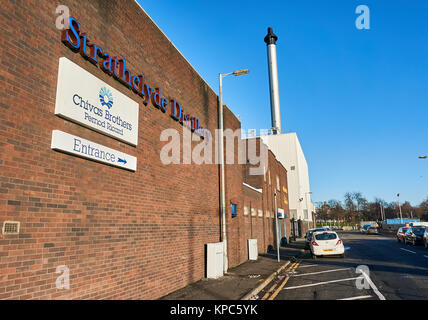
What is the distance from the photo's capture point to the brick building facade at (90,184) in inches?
182

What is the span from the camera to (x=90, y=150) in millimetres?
6031

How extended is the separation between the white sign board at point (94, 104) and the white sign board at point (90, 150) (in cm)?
34

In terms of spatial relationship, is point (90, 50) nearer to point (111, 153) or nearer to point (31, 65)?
point (31, 65)

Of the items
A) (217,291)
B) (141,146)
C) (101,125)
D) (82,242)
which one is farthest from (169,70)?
Answer: (217,291)

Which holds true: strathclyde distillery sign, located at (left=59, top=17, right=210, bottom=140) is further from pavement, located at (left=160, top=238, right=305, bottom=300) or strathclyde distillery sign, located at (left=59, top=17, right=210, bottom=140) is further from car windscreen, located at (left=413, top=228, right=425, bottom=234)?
car windscreen, located at (left=413, top=228, right=425, bottom=234)

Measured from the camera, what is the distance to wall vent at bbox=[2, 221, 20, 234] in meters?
4.36

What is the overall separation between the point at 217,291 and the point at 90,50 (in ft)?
23.3

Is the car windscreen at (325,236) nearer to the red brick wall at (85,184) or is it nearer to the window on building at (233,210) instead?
the window on building at (233,210)

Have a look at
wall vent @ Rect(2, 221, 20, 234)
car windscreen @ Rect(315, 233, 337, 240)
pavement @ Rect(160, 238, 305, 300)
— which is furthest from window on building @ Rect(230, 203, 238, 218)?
wall vent @ Rect(2, 221, 20, 234)

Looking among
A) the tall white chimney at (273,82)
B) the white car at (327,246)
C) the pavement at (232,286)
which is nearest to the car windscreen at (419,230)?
the white car at (327,246)

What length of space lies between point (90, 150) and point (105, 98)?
1.27 m

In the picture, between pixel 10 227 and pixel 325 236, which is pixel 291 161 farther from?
pixel 10 227

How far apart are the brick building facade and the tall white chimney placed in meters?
45.6

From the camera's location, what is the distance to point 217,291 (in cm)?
889
